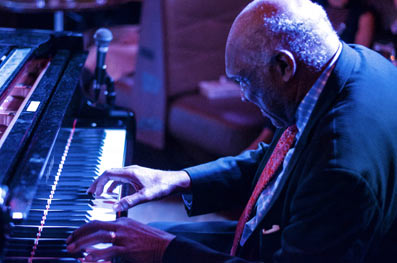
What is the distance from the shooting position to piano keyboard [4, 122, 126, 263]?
4.16ft

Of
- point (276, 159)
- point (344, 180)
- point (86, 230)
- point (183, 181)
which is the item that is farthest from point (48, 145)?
point (344, 180)

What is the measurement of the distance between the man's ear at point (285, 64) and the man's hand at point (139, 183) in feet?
1.85

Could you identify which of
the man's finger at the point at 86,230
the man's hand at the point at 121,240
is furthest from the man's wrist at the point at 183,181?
the man's finger at the point at 86,230

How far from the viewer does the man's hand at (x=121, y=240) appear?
1.23 metres

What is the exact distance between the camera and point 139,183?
1.54m

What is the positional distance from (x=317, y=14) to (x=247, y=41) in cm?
20

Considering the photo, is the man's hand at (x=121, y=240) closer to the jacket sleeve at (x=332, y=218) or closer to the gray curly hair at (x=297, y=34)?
the jacket sleeve at (x=332, y=218)

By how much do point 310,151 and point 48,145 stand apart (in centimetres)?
70

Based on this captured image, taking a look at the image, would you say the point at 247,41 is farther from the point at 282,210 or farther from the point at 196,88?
the point at 196,88

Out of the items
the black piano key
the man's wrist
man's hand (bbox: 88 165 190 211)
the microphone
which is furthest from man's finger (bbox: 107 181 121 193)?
the microphone

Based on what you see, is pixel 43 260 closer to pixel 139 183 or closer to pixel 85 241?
pixel 85 241

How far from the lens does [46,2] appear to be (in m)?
4.88

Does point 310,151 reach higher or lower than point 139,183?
higher

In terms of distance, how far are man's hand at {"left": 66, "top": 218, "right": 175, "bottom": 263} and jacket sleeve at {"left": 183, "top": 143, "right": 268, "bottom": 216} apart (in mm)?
393
